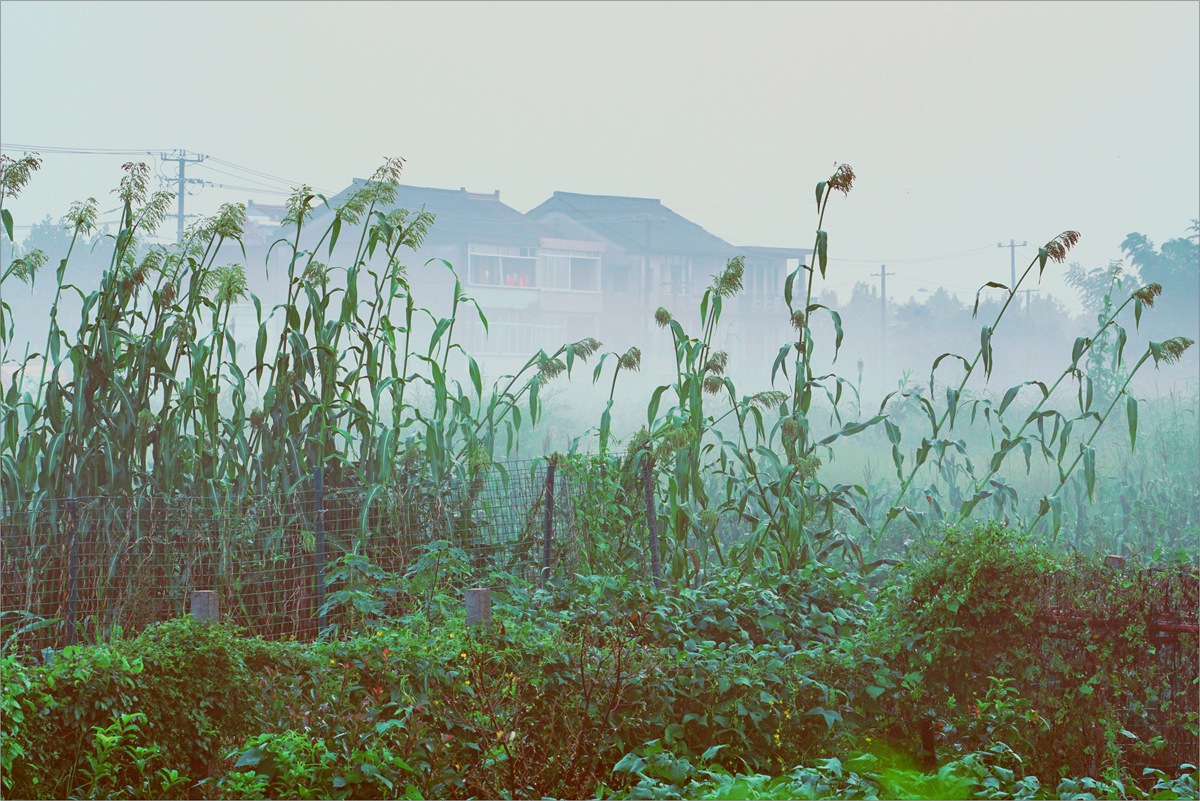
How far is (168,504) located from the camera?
10.8 feet

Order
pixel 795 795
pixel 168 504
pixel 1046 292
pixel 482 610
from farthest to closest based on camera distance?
pixel 1046 292 → pixel 168 504 → pixel 482 610 → pixel 795 795

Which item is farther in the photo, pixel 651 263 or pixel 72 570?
pixel 651 263

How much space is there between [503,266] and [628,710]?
14.4 metres

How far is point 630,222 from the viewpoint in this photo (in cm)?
1645

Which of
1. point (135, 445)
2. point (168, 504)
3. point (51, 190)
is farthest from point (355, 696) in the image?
point (51, 190)

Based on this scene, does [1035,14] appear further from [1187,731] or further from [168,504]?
[168,504]

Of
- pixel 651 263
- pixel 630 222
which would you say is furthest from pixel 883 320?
pixel 630 222

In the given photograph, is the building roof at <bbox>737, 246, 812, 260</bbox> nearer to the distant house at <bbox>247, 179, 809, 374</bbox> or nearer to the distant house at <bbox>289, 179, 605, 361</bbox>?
the distant house at <bbox>247, 179, 809, 374</bbox>

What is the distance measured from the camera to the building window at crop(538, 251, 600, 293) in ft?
53.4

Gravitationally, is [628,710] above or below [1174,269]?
below

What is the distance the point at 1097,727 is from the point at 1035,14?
9.20 feet

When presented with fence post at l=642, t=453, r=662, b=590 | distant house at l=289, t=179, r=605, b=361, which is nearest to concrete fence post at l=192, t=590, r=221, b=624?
fence post at l=642, t=453, r=662, b=590

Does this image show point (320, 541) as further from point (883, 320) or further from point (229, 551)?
point (883, 320)

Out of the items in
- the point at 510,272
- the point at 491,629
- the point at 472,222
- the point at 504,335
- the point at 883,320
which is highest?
the point at 472,222
